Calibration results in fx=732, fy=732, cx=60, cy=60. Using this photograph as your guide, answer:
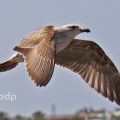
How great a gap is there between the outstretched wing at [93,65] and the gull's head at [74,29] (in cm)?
117

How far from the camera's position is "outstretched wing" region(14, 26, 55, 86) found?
12.7m

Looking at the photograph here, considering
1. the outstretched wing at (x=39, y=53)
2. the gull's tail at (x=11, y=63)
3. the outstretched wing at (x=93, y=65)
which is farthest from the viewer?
the outstretched wing at (x=93, y=65)

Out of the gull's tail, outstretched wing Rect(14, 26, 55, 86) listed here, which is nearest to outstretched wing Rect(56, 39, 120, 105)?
the gull's tail

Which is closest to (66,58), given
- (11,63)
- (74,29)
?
(74,29)

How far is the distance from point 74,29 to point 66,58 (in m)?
1.47

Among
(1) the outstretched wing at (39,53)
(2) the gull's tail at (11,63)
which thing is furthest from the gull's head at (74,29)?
(2) the gull's tail at (11,63)

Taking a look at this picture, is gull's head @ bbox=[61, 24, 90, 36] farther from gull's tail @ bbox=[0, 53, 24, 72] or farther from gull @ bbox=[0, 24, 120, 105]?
gull's tail @ bbox=[0, 53, 24, 72]

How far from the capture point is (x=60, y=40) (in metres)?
14.6

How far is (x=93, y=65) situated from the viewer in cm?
1702

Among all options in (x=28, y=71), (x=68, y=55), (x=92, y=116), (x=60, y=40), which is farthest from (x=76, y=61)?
(x=92, y=116)

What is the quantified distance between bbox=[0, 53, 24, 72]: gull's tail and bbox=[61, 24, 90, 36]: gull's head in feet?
3.66

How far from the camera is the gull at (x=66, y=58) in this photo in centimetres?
1312

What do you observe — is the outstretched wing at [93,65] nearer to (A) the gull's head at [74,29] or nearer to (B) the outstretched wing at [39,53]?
(A) the gull's head at [74,29]

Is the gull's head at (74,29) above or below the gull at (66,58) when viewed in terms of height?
above
